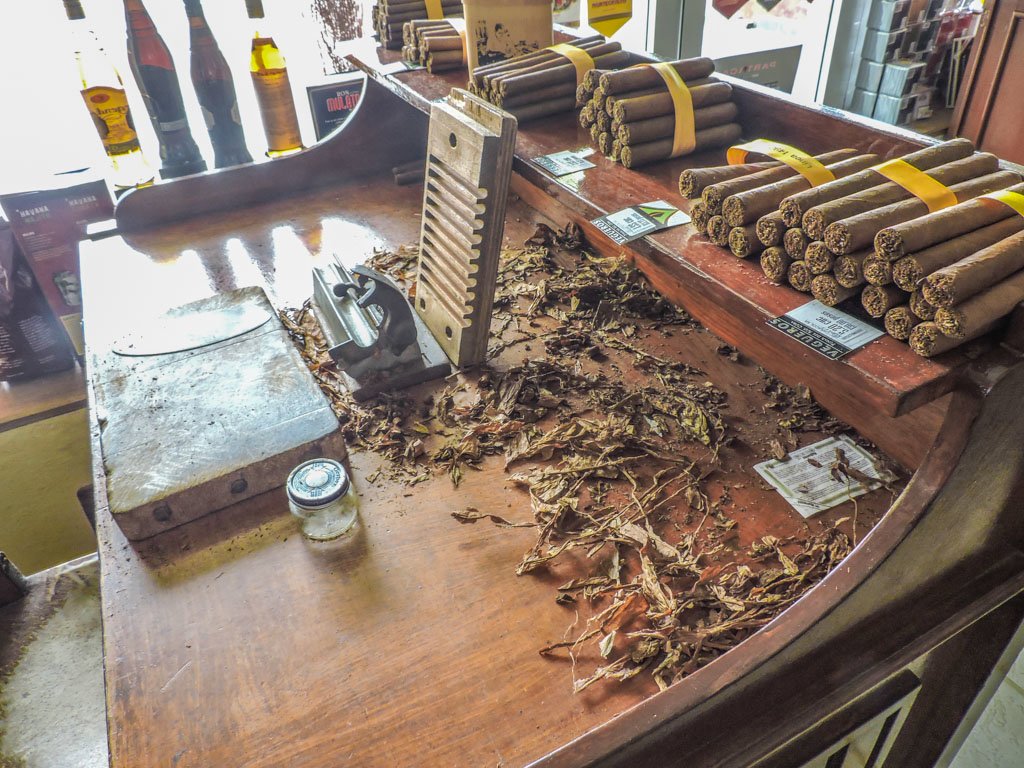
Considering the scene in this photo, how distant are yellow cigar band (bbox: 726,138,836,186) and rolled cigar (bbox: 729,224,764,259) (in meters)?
0.14

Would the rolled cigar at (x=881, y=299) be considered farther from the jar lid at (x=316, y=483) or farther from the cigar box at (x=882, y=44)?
the cigar box at (x=882, y=44)

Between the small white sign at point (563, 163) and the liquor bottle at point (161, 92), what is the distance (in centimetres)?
140

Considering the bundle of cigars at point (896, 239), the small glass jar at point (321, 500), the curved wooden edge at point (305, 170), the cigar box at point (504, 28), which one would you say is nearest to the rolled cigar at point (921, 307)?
the bundle of cigars at point (896, 239)

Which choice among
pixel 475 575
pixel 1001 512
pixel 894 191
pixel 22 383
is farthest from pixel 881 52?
pixel 22 383

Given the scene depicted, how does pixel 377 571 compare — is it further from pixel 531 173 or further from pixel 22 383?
pixel 22 383

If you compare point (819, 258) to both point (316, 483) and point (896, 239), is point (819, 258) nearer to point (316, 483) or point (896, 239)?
point (896, 239)

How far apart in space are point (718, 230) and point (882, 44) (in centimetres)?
234

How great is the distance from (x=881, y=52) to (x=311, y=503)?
2.80m

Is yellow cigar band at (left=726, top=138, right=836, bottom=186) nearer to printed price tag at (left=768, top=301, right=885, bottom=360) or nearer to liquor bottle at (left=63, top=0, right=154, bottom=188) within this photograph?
printed price tag at (left=768, top=301, right=885, bottom=360)

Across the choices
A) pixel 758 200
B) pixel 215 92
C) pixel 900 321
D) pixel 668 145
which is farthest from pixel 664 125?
pixel 215 92

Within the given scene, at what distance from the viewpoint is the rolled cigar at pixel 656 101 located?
3.91 ft

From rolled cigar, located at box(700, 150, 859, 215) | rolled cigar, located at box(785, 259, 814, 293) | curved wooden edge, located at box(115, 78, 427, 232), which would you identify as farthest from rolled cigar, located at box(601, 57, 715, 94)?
curved wooden edge, located at box(115, 78, 427, 232)

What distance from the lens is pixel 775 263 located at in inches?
32.8

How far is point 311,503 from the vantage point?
0.95m
